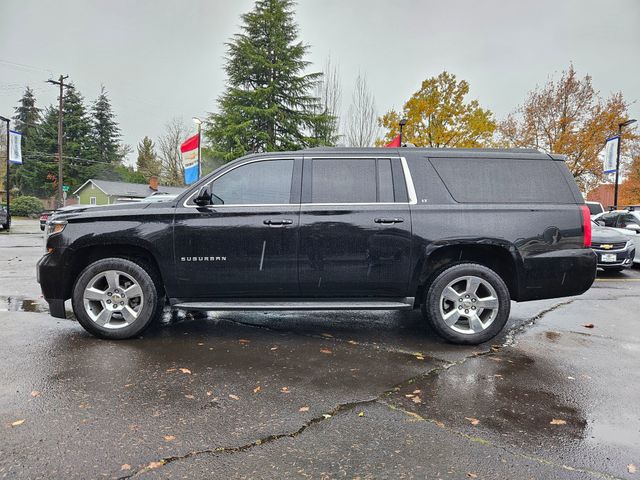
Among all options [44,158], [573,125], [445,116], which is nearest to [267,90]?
[445,116]

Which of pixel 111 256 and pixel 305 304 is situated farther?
pixel 111 256

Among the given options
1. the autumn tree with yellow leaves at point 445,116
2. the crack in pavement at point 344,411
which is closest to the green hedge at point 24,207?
the autumn tree with yellow leaves at point 445,116

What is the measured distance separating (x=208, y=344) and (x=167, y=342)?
45 centimetres

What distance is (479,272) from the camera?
4.81 metres

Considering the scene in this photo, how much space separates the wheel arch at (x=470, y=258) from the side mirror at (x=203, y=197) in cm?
230

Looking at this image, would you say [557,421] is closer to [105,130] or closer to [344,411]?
[344,411]

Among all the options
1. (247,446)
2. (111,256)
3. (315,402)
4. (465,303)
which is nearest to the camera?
(247,446)

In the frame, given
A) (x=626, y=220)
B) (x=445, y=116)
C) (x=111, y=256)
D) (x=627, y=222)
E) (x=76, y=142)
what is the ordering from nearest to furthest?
(x=111, y=256) → (x=627, y=222) → (x=626, y=220) → (x=445, y=116) → (x=76, y=142)

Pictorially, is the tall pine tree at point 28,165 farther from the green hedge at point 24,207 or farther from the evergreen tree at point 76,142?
the green hedge at point 24,207

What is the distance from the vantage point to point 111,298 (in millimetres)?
4844

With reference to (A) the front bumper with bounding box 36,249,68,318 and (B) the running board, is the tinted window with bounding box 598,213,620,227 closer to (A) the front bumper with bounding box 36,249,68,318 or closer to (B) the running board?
(B) the running board

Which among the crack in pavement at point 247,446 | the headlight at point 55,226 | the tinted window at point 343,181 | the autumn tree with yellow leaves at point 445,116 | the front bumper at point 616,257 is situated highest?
the autumn tree with yellow leaves at point 445,116

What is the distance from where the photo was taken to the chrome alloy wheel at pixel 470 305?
4805 mm

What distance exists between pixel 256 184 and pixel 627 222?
1187 centimetres
